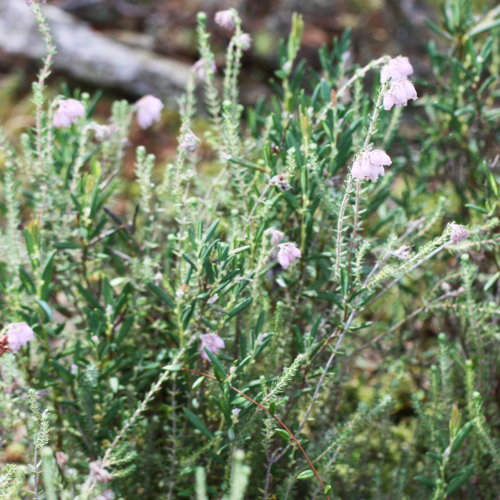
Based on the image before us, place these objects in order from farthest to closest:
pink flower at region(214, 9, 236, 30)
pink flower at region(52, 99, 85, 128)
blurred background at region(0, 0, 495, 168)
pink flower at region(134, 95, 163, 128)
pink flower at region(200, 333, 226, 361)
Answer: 1. blurred background at region(0, 0, 495, 168)
2. pink flower at region(134, 95, 163, 128)
3. pink flower at region(214, 9, 236, 30)
4. pink flower at region(52, 99, 85, 128)
5. pink flower at region(200, 333, 226, 361)

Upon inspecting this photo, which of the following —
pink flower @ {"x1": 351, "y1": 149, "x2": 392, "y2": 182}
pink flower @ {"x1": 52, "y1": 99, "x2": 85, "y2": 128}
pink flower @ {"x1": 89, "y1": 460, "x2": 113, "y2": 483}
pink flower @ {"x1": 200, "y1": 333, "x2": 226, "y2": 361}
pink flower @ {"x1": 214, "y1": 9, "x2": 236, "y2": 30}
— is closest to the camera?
pink flower @ {"x1": 351, "y1": 149, "x2": 392, "y2": 182}

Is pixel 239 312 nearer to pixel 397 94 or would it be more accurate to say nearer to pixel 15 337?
pixel 15 337

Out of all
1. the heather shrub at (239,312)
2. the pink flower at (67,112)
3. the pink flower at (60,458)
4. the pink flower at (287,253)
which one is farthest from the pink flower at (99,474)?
the pink flower at (67,112)

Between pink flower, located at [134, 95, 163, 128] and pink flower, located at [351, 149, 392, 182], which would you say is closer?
pink flower, located at [351, 149, 392, 182]

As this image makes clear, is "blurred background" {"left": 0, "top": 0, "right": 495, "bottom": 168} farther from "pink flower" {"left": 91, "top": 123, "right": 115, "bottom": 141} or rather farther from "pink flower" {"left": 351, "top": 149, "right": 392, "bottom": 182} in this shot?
"pink flower" {"left": 351, "top": 149, "right": 392, "bottom": 182}

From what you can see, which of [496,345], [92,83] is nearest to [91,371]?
[496,345]

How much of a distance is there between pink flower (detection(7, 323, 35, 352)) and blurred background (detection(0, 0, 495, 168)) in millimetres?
2424

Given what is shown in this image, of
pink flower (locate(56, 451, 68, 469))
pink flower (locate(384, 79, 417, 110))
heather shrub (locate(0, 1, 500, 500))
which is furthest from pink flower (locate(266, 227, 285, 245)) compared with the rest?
pink flower (locate(56, 451, 68, 469))

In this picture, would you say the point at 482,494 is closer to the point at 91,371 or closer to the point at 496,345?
the point at 496,345

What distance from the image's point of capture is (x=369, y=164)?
4.36 feet

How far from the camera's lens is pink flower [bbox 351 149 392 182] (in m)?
1.32

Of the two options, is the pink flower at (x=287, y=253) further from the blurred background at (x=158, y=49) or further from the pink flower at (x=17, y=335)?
the blurred background at (x=158, y=49)

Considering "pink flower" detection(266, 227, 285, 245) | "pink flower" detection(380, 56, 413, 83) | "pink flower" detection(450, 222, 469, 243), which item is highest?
"pink flower" detection(380, 56, 413, 83)

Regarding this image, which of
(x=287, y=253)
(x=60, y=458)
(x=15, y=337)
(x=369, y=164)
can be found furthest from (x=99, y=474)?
(x=369, y=164)
